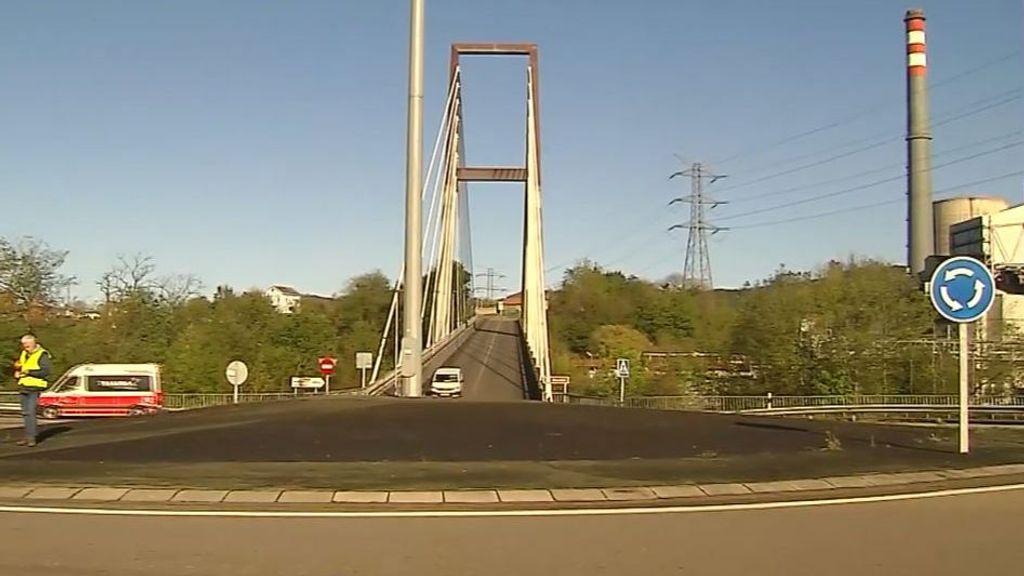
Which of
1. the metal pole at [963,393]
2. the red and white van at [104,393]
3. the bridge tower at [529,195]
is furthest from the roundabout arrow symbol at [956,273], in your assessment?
the bridge tower at [529,195]

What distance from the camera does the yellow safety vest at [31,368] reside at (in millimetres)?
15336

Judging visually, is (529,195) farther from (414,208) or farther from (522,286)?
(414,208)

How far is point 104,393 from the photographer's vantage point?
36094 mm

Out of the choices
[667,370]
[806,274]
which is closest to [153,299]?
[667,370]

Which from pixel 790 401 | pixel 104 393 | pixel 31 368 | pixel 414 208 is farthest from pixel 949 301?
pixel 790 401

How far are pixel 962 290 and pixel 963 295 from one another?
2.4 inches

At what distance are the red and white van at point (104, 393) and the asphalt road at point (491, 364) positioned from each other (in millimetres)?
13868

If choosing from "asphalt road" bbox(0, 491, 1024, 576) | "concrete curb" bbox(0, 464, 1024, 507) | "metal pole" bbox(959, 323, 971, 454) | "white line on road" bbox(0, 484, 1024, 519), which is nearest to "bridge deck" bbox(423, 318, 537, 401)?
"metal pole" bbox(959, 323, 971, 454)

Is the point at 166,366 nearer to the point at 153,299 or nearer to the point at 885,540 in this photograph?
the point at 153,299

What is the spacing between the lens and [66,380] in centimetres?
3691

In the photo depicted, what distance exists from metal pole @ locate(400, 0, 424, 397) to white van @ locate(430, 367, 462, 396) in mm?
40034

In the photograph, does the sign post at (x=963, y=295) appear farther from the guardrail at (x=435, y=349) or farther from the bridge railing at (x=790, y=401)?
the guardrail at (x=435, y=349)

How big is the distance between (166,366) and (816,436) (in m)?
57.3

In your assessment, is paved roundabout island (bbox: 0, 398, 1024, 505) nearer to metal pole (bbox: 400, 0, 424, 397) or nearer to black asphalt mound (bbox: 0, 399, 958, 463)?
black asphalt mound (bbox: 0, 399, 958, 463)
